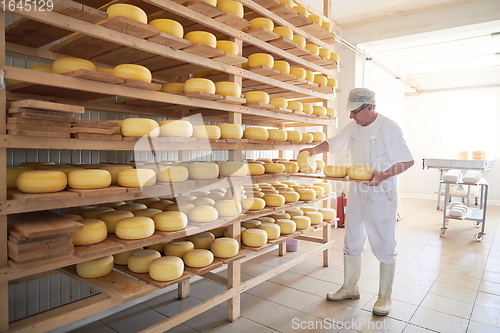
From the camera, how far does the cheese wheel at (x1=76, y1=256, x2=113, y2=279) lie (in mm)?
1977

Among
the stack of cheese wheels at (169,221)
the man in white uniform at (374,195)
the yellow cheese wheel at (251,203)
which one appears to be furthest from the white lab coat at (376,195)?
the stack of cheese wheels at (169,221)

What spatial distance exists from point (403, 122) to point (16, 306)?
952cm

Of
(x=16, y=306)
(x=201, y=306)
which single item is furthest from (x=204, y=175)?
(x=16, y=306)

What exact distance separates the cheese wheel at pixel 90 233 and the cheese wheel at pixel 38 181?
10.8 inches

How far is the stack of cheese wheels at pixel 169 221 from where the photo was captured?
2160 millimetres

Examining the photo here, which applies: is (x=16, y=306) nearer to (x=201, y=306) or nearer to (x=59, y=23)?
(x=201, y=306)

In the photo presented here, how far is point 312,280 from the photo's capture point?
3383mm

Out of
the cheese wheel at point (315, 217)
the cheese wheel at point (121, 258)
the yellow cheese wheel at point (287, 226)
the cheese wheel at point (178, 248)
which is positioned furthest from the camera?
the cheese wheel at point (315, 217)

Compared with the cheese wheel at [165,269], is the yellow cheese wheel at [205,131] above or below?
above

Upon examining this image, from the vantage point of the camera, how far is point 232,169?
8.38ft

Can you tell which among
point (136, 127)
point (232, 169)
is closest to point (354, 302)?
point (232, 169)

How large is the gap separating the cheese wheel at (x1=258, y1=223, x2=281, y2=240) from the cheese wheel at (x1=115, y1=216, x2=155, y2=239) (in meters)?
1.19

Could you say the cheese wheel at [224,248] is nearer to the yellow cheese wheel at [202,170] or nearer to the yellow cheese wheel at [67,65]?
the yellow cheese wheel at [202,170]

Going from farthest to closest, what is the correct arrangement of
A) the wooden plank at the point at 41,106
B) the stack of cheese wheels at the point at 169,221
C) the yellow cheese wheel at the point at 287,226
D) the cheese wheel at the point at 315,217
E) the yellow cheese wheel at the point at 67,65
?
the cheese wheel at the point at 315,217 → the yellow cheese wheel at the point at 287,226 → the stack of cheese wheels at the point at 169,221 → the yellow cheese wheel at the point at 67,65 → the wooden plank at the point at 41,106
